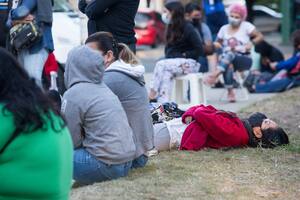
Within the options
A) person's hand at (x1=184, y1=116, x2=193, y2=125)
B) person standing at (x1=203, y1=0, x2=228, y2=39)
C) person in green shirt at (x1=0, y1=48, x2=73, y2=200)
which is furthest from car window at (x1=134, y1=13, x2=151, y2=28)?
person in green shirt at (x1=0, y1=48, x2=73, y2=200)

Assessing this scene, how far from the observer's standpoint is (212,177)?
21.1 feet

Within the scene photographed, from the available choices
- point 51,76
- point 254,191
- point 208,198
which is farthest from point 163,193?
point 51,76

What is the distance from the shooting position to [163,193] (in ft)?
18.9

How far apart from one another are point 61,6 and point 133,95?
5344 millimetres

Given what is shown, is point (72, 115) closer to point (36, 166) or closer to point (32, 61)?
point (36, 166)

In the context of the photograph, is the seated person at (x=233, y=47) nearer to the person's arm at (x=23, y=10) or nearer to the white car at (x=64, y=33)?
the white car at (x=64, y=33)

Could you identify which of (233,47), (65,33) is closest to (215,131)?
(65,33)

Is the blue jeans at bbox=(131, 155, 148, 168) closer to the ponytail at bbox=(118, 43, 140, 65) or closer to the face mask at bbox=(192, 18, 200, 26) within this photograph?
the ponytail at bbox=(118, 43, 140, 65)

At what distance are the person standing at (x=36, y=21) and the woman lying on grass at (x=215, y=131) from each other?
4.52 feet

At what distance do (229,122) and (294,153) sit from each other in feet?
2.23

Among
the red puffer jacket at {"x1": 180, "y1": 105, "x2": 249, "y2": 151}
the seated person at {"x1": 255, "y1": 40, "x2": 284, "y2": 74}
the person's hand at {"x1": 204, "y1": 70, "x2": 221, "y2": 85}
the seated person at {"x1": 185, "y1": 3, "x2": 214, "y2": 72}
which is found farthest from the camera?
the seated person at {"x1": 255, "y1": 40, "x2": 284, "y2": 74}

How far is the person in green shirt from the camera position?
387cm

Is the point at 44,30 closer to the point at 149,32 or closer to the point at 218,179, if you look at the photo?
the point at 218,179

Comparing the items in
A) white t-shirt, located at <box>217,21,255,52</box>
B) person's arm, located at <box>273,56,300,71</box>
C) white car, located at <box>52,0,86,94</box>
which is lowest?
person's arm, located at <box>273,56,300,71</box>
